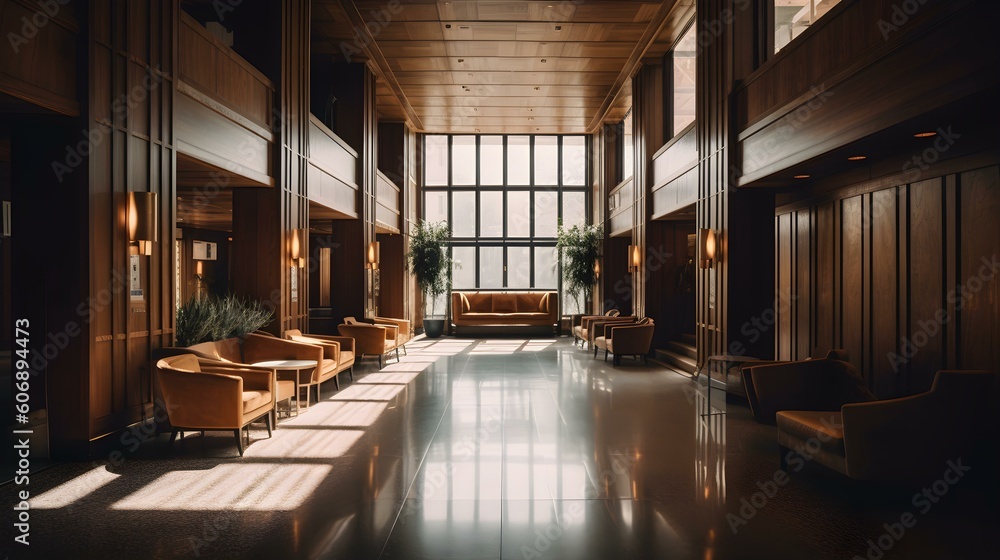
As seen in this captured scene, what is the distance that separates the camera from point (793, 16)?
20.2 feet

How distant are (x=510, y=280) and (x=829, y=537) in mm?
12916

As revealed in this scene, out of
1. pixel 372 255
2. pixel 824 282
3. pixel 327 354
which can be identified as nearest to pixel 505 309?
pixel 372 255

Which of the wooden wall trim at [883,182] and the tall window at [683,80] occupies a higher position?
the tall window at [683,80]

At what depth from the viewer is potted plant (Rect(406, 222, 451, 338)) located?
47.8 ft

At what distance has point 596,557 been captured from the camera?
2.96m

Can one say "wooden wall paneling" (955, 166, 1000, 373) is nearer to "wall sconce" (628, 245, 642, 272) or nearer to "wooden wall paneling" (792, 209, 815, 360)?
"wooden wall paneling" (792, 209, 815, 360)

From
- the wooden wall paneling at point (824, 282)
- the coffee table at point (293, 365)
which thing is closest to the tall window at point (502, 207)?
the wooden wall paneling at point (824, 282)

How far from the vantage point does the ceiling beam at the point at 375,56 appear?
27.9 feet

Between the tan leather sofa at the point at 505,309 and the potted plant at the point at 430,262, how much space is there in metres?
0.50

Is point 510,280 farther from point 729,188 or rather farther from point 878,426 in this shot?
point 878,426

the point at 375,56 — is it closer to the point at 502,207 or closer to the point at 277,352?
the point at 277,352

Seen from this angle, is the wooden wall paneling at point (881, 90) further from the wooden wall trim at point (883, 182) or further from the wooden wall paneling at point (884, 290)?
the wooden wall paneling at point (884, 290)

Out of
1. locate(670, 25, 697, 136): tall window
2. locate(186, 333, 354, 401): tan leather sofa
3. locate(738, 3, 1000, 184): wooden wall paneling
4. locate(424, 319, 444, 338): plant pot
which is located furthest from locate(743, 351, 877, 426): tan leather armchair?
locate(424, 319, 444, 338): plant pot

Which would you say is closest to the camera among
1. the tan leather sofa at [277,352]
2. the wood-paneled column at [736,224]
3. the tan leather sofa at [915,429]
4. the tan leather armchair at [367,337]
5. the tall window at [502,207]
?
the tan leather sofa at [915,429]
